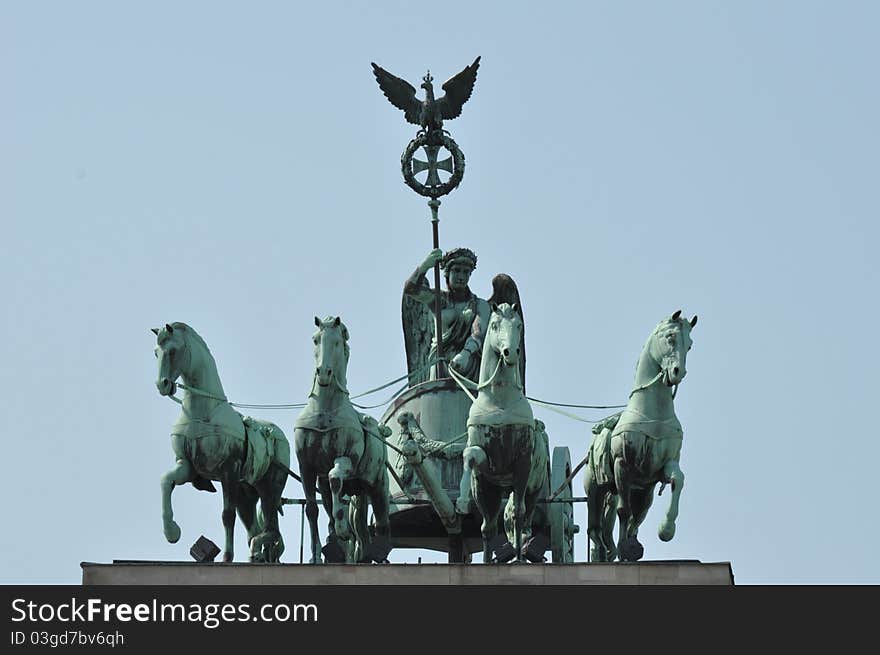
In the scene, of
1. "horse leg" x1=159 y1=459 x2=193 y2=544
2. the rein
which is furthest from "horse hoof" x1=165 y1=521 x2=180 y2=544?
the rein

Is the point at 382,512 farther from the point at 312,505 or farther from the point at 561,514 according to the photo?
the point at 561,514

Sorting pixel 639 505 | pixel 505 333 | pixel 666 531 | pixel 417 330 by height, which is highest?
pixel 417 330

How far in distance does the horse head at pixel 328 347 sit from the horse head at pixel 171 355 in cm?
146

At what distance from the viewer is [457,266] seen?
Result: 47.8 meters

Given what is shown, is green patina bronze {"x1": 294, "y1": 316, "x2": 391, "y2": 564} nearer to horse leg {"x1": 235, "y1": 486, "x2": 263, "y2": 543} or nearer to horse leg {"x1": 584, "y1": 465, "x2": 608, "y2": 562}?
horse leg {"x1": 235, "y1": 486, "x2": 263, "y2": 543}

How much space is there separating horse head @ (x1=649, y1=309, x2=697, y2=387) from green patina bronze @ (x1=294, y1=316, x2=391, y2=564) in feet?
11.5

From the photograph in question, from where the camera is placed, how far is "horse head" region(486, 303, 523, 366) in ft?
137

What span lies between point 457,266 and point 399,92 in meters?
2.51

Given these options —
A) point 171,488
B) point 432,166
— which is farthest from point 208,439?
point 432,166

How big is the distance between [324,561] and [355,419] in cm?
171
